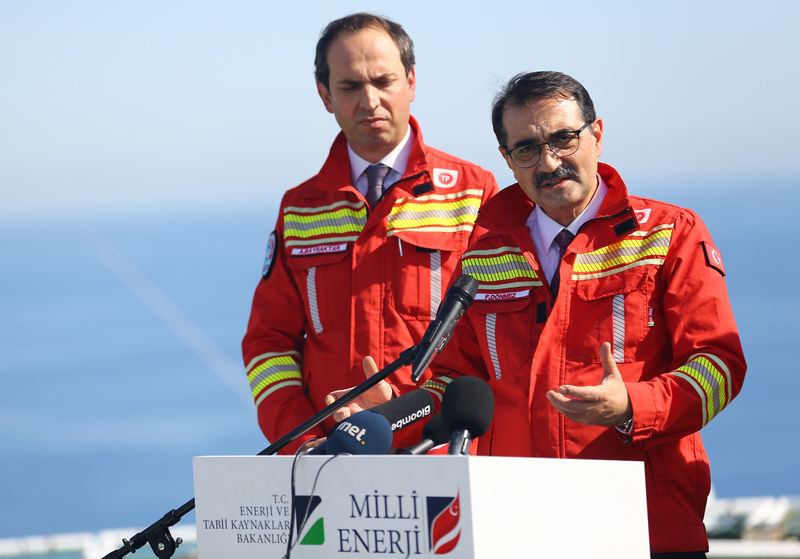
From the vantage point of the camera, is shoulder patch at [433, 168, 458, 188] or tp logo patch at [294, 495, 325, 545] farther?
shoulder patch at [433, 168, 458, 188]

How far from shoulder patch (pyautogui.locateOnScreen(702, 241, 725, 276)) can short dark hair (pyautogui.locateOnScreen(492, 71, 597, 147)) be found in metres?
0.36

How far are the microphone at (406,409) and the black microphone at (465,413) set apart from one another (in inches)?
6.4

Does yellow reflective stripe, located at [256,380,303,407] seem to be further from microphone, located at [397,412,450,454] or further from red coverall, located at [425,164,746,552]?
microphone, located at [397,412,450,454]

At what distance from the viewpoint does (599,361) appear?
2.15 meters

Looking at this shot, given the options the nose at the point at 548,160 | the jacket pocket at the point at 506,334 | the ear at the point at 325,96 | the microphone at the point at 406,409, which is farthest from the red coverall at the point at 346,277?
the microphone at the point at 406,409

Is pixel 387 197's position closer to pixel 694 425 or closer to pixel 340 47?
pixel 340 47

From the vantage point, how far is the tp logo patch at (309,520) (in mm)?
1539

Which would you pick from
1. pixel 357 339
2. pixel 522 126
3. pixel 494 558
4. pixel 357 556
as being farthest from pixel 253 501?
pixel 357 339

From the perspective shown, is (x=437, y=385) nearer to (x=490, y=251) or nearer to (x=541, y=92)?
(x=490, y=251)

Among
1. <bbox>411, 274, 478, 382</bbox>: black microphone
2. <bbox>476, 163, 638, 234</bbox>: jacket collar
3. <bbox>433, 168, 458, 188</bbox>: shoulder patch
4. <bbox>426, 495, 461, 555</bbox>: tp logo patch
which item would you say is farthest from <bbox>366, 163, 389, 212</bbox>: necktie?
<bbox>426, 495, 461, 555</bbox>: tp logo patch

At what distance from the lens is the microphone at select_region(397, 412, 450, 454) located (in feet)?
5.35

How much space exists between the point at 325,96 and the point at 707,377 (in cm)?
151

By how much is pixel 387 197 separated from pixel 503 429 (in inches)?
36.3

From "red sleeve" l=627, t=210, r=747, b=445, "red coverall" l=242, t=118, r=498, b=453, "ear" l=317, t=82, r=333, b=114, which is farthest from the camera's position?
"ear" l=317, t=82, r=333, b=114
